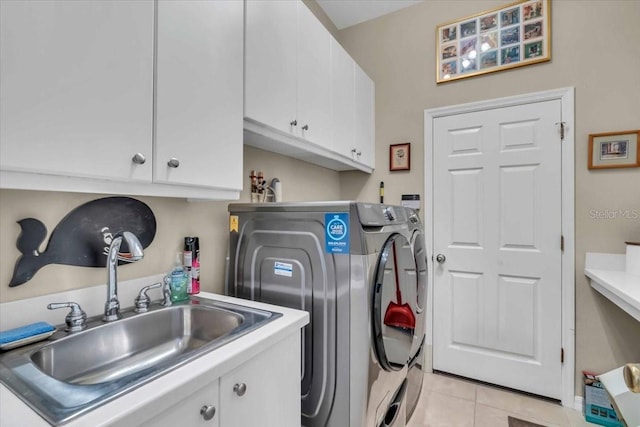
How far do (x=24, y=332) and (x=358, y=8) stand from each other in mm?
3024

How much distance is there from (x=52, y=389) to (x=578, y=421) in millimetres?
2760

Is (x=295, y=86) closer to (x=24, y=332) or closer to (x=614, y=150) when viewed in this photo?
(x=24, y=332)

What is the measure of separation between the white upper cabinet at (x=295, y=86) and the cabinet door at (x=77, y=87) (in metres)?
0.48

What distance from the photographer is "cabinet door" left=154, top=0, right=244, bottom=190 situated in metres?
0.99

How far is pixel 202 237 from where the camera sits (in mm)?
1503

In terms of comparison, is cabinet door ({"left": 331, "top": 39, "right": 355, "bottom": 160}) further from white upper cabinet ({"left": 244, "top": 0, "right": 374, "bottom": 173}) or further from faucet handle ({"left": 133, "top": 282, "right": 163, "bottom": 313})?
faucet handle ({"left": 133, "top": 282, "right": 163, "bottom": 313})

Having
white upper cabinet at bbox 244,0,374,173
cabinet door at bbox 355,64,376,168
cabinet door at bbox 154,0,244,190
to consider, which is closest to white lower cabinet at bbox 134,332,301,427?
cabinet door at bbox 154,0,244,190

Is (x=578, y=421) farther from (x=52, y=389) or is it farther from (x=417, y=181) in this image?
(x=52, y=389)

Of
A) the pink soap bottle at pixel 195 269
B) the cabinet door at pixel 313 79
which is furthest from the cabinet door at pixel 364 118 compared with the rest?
the pink soap bottle at pixel 195 269

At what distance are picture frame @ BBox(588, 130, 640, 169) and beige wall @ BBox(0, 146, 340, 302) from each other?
2.02m

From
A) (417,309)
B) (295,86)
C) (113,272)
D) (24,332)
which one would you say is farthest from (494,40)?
(24,332)

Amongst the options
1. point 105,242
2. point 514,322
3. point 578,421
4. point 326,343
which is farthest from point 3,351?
point 578,421

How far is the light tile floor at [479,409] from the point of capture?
1.91 m

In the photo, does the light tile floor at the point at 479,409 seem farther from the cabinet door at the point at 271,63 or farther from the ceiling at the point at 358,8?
the ceiling at the point at 358,8
